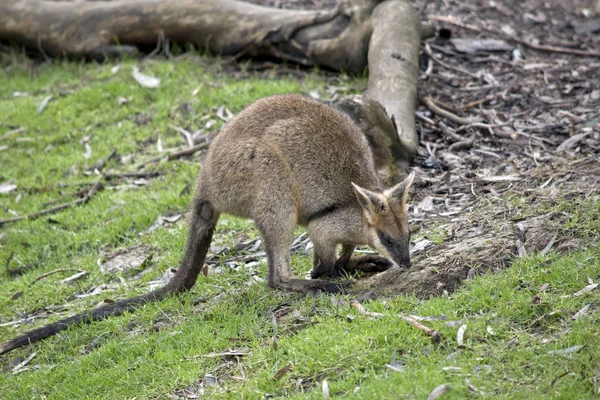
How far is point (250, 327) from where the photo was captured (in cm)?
542

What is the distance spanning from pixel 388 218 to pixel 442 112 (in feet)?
9.64

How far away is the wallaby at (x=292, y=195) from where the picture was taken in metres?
5.71

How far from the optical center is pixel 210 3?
10.5 metres

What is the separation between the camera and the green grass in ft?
14.4

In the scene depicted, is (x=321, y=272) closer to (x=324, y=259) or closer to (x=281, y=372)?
(x=324, y=259)

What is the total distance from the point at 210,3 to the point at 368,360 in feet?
23.3

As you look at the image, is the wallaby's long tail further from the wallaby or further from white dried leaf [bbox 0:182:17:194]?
white dried leaf [bbox 0:182:17:194]

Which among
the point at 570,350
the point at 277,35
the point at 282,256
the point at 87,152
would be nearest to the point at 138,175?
the point at 87,152

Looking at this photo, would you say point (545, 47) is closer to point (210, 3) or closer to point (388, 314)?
point (210, 3)

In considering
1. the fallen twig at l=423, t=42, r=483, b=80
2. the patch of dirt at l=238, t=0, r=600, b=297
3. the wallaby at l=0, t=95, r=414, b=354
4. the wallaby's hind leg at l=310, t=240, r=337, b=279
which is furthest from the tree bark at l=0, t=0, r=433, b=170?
the wallaby's hind leg at l=310, t=240, r=337, b=279

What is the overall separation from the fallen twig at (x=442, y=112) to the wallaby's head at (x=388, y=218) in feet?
8.75

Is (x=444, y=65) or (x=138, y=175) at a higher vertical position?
(x=444, y=65)

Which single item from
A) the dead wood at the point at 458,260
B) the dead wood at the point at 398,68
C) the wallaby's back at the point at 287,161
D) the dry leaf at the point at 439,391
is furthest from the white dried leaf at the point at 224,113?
the dry leaf at the point at 439,391

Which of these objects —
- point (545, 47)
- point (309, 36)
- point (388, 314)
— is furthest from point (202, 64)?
point (388, 314)
